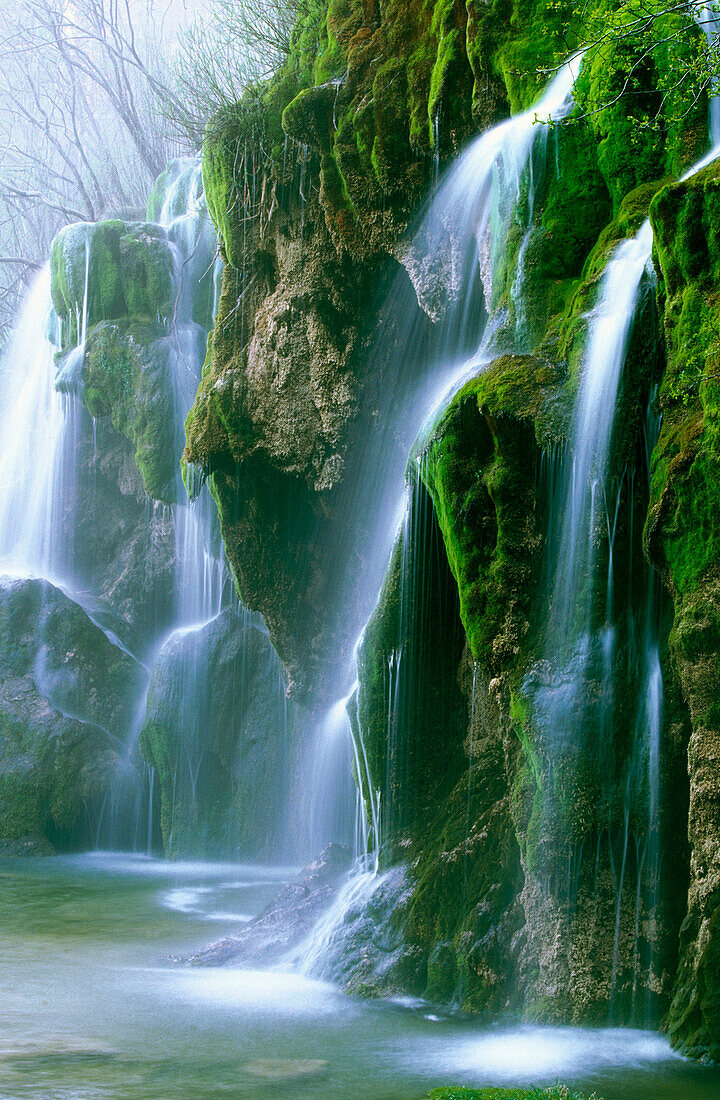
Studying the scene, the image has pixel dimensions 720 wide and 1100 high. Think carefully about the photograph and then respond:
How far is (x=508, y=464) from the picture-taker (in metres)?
8.13

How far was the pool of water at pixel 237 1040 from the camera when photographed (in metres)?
6.39

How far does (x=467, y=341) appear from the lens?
11.7 meters

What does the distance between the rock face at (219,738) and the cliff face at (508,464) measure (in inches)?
189

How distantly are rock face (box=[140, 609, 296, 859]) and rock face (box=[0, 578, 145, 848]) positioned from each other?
1052mm

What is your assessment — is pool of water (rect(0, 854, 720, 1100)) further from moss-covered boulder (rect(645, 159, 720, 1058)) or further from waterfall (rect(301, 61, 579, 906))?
waterfall (rect(301, 61, 579, 906))

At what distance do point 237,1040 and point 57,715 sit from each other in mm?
12025

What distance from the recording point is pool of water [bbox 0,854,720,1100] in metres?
6.39

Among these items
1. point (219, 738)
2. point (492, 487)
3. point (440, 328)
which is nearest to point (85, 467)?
point (219, 738)

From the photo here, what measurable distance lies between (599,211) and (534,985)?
6.00 meters

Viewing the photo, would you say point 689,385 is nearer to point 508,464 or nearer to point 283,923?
point 508,464

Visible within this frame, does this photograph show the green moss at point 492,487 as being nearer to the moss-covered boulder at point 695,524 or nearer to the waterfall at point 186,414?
the moss-covered boulder at point 695,524

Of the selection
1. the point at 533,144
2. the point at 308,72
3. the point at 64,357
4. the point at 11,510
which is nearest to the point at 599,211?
the point at 533,144

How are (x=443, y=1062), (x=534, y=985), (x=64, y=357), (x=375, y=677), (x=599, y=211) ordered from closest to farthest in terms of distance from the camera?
(x=443, y=1062)
(x=534, y=985)
(x=599, y=211)
(x=375, y=677)
(x=64, y=357)

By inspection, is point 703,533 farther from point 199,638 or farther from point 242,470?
point 199,638
